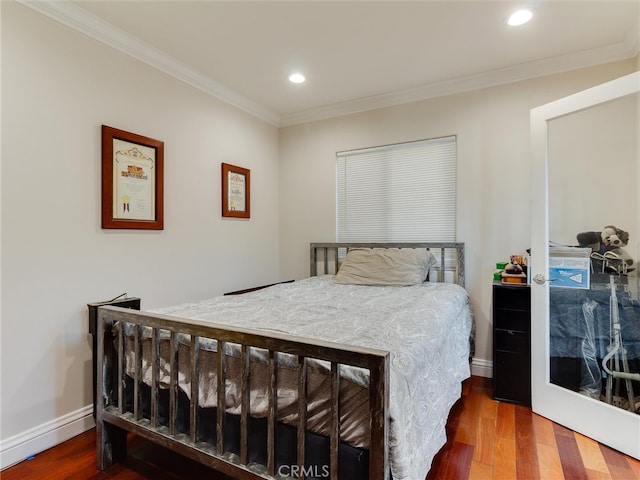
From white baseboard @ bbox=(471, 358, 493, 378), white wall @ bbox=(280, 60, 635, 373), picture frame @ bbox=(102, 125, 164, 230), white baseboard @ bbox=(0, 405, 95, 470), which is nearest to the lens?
white baseboard @ bbox=(0, 405, 95, 470)

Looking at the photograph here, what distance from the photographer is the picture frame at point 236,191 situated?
3.14 metres

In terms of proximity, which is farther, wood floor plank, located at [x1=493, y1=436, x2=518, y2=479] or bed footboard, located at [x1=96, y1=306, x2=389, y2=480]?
wood floor plank, located at [x1=493, y1=436, x2=518, y2=479]

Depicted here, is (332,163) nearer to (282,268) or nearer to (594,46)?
(282,268)

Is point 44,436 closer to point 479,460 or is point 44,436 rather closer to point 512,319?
point 479,460

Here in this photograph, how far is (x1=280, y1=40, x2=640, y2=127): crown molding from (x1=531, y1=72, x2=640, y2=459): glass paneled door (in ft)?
2.29

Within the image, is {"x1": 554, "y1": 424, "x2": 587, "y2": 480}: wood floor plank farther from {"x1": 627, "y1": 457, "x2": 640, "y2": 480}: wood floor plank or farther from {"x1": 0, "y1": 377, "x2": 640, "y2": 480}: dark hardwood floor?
{"x1": 627, "y1": 457, "x2": 640, "y2": 480}: wood floor plank

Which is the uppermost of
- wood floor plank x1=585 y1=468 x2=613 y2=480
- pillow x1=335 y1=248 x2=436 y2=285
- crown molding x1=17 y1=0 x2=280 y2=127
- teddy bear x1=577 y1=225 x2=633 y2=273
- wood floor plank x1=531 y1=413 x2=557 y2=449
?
crown molding x1=17 y1=0 x2=280 y2=127

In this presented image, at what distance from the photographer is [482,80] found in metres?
2.87

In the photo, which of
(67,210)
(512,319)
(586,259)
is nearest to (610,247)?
(586,259)

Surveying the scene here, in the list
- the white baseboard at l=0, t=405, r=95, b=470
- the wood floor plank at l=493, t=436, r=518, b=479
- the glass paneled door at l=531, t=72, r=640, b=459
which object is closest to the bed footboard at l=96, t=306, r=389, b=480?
the white baseboard at l=0, t=405, r=95, b=470

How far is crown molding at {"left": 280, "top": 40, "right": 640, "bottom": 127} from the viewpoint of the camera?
246 centimetres

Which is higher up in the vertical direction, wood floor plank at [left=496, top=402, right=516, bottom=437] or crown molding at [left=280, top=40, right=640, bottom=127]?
crown molding at [left=280, top=40, right=640, bottom=127]

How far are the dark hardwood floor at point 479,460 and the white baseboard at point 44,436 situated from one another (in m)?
0.04

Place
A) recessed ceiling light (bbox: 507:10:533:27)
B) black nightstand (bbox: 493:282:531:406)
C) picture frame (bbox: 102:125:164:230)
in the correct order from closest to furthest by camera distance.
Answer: recessed ceiling light (bbox: 507:10:533:27), picture frame (bbox: 102:125:164:230), black nightstand (bbox: 493:282:531:406)
